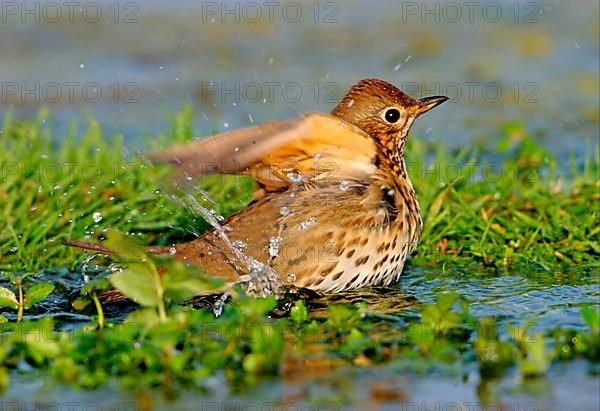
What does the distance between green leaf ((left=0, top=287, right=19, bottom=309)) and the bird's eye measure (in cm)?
224

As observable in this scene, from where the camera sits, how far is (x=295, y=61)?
42.6 ft

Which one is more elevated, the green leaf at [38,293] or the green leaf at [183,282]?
the green leaf at [183,282]

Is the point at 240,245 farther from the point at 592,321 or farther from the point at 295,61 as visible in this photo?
the point at 295,61

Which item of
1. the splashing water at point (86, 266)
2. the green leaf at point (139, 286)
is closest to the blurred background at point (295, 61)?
the splashing water at point (86, 266)

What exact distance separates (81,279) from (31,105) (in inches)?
214

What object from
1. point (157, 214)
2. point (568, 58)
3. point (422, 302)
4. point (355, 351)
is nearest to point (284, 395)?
point (355, 351)

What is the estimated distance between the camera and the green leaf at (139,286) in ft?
15.5

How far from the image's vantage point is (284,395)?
4.34 meters

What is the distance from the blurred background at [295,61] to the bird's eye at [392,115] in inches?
124

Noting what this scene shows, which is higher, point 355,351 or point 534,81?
point 534,81

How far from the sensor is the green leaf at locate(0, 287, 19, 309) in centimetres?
534

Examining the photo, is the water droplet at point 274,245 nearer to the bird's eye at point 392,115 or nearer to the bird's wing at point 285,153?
the bird's wing at point 285,153

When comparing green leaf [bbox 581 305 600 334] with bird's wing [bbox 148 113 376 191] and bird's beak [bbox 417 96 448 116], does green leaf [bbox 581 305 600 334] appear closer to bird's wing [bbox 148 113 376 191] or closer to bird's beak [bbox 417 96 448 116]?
bird's wing [bbox 148 113 376 191]

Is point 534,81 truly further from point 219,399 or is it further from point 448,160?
point 219,399
